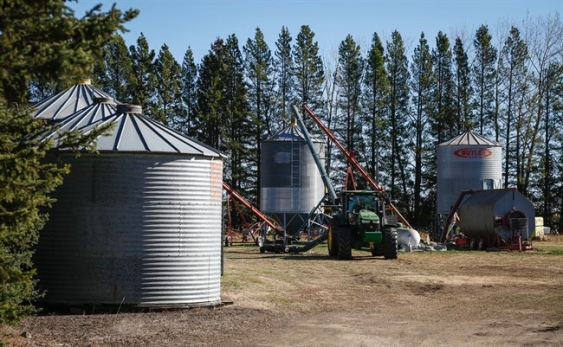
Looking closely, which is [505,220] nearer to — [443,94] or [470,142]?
[470,142]

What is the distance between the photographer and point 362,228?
3075 cm

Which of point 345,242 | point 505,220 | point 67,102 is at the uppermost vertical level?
point 67,102

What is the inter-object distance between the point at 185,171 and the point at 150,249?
163 cm

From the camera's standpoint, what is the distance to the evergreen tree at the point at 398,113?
6588cm

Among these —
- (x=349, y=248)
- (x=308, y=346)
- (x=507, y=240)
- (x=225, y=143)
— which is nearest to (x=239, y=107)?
(x=225, y=143)

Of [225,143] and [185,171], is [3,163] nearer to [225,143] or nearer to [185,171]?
[185,171]

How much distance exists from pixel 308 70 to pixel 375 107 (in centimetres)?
583

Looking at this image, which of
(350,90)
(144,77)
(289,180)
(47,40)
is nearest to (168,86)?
(144,77)

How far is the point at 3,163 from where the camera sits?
9477mm

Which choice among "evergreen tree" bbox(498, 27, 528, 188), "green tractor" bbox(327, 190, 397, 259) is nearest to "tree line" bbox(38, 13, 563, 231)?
"evergreen tree" bbox(498, 27, 528, 188)

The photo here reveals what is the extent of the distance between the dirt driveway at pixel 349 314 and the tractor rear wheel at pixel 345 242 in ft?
11.5

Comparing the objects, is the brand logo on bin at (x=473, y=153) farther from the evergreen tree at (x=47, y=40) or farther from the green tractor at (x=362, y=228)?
the evergreen tree at (x=47, y=40)

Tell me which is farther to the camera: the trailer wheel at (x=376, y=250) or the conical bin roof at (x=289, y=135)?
the conical bin roof at (x=289, y=135)

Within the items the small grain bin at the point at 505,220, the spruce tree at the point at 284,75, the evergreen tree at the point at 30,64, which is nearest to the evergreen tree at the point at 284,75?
the spruce tree at the point at 284,75
